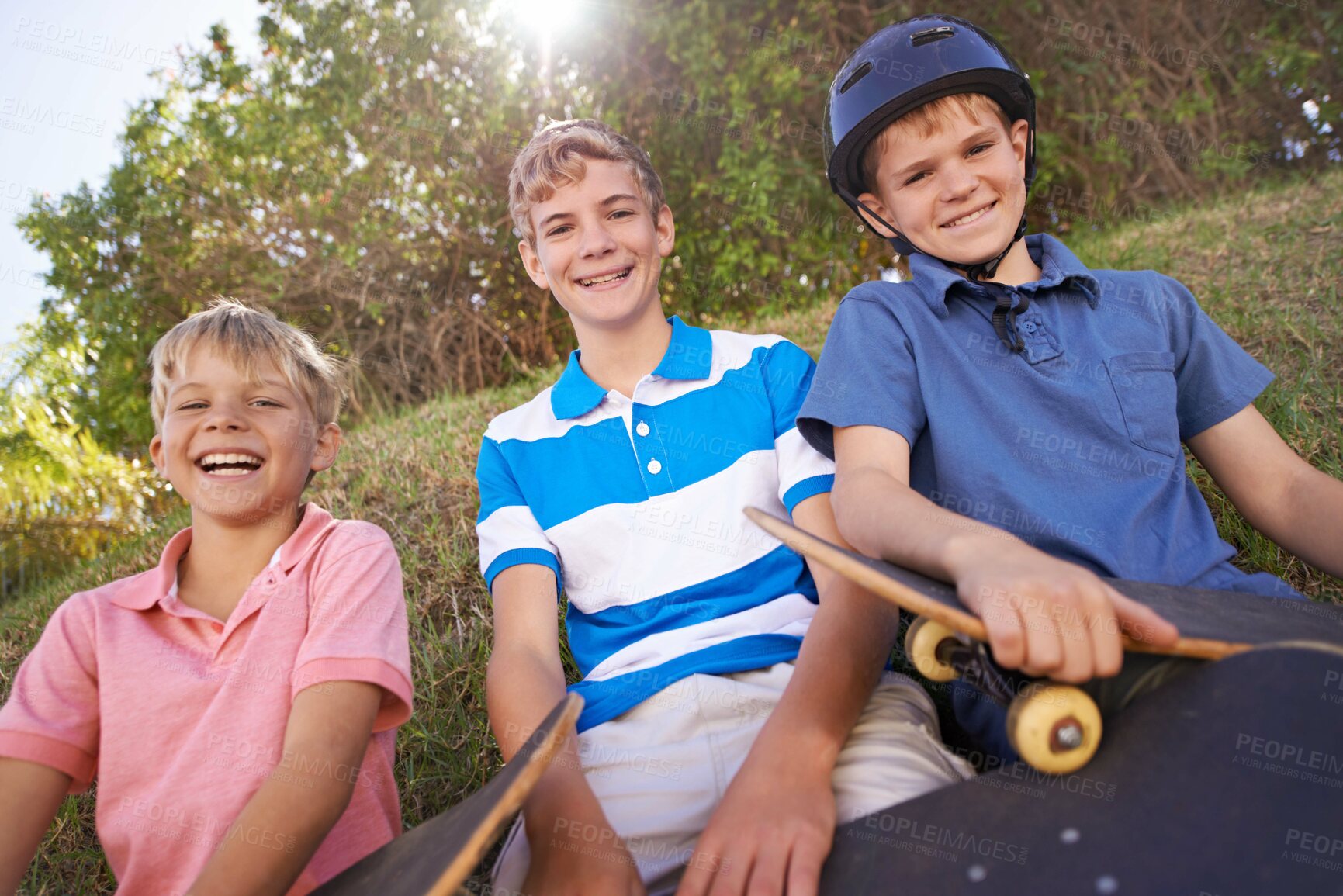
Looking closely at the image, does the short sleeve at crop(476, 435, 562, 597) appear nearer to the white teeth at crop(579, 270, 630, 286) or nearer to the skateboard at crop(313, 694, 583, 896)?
the white teeth at crop(579, 270, 630, 286)

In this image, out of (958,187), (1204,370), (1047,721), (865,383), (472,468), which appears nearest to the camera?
(1047,721)

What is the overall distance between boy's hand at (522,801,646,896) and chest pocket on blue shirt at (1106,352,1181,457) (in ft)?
4.10

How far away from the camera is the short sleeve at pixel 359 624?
161cm

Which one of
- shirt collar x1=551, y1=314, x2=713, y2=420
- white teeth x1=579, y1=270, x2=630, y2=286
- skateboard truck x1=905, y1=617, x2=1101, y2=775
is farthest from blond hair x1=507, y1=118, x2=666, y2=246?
skateboard truck x1=905, y1=617, x2=1101, y2=775

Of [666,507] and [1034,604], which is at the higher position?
[666,507]

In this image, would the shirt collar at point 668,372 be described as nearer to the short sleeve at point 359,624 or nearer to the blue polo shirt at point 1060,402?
the blue polo shirt at point 1060,402

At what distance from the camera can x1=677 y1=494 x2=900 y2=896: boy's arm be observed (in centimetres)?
125

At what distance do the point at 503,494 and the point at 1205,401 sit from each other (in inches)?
60.0

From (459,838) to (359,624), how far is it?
0.65 m

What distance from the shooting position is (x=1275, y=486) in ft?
6.07

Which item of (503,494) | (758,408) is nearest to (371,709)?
(503,494)

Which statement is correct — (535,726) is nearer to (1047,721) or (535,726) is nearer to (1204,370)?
(1047,721)

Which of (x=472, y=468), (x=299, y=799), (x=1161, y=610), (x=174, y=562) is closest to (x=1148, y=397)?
(x=1161, y=610)

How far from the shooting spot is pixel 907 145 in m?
2.11
